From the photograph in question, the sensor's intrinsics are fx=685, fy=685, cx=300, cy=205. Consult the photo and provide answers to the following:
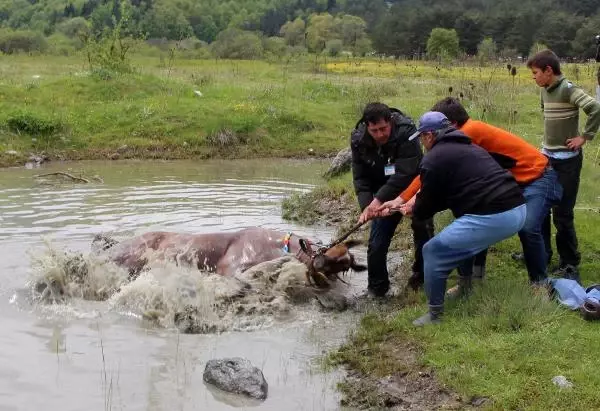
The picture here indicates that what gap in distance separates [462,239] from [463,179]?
20.4 inches

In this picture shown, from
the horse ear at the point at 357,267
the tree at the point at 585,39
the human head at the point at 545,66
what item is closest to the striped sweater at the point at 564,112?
the human head at the point at 545,66

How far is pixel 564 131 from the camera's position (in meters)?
6.96

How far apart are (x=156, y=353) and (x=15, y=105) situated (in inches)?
585

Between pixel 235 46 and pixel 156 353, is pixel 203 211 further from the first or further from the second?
pixel 235 46

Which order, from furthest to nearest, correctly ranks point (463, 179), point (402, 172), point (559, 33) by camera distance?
point (559, 33), point (402, 172), point (463, 179)

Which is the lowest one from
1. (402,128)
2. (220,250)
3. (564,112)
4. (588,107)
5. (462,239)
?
(220,250)

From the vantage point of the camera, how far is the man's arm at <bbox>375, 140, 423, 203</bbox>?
22.6 ft

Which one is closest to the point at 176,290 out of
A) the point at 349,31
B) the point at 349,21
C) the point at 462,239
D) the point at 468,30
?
the point at 462,239

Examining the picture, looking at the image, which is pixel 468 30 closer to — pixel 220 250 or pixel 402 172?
pixel 220 250

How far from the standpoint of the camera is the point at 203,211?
11.5 metres

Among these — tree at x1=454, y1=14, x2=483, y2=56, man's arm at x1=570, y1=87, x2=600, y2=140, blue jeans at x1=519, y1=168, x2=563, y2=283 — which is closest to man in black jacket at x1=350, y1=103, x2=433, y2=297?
blue jeans at x1=519, y1=168, x2=563, y2=283

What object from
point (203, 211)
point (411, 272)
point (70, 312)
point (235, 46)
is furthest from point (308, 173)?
point (235, 46)

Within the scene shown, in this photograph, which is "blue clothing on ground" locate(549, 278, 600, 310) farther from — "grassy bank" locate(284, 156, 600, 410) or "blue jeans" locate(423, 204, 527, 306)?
"blue jeans" locate(423, 204, 527, 306)

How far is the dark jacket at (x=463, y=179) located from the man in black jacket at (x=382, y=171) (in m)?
0.91
